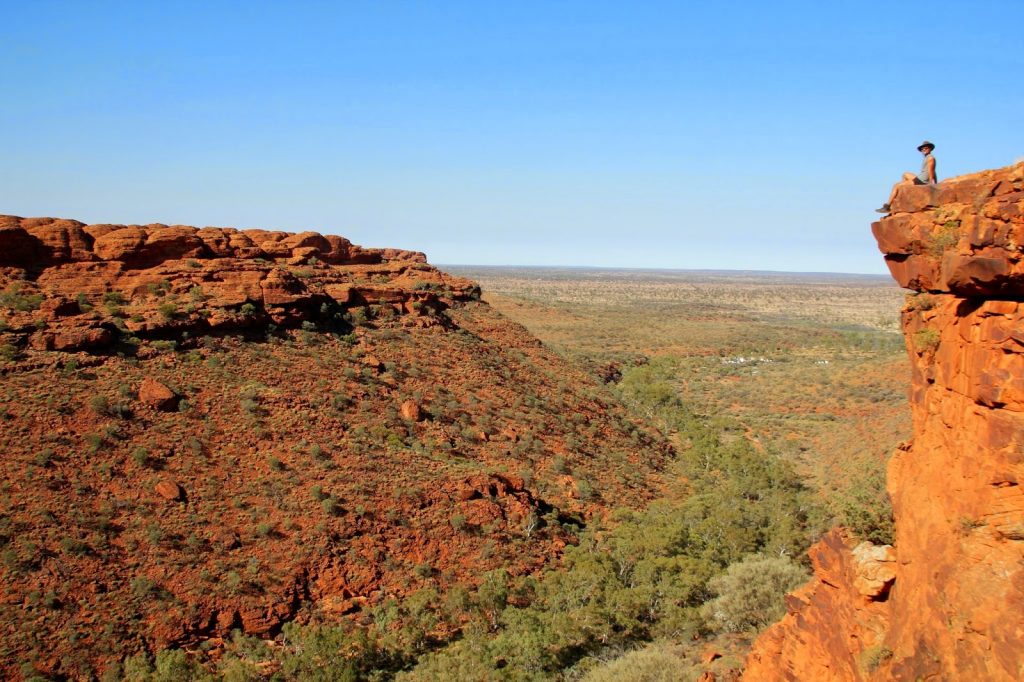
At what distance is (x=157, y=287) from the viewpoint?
28391 mm

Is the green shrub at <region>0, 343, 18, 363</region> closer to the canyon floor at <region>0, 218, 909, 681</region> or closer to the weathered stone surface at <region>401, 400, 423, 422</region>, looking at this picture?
the canyon floor at <region>0, 218, 909, 681</region>

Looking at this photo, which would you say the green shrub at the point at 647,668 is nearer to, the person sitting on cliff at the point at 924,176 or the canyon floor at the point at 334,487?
the canyon floor at the point at 334,487

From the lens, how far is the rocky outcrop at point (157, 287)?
2458 cm

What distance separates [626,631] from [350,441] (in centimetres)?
1140

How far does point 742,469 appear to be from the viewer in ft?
106

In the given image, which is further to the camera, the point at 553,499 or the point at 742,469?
the point at 742,469

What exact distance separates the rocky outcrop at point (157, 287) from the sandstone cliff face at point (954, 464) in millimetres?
24217

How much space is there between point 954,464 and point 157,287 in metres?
28.2

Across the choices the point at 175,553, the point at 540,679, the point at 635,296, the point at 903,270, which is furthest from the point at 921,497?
the point at 635,296

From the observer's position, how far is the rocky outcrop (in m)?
24.6

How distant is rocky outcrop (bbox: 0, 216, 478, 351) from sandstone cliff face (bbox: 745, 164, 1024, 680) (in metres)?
24.2

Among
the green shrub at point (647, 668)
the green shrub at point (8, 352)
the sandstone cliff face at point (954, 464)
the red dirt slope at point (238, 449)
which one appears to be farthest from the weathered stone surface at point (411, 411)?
the sandstone cliff face at point (954, 464)

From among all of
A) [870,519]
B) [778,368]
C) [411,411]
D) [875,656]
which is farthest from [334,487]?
[778,368]

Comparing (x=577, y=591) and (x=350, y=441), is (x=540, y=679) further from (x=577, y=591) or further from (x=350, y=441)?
(x=350, y=441)
